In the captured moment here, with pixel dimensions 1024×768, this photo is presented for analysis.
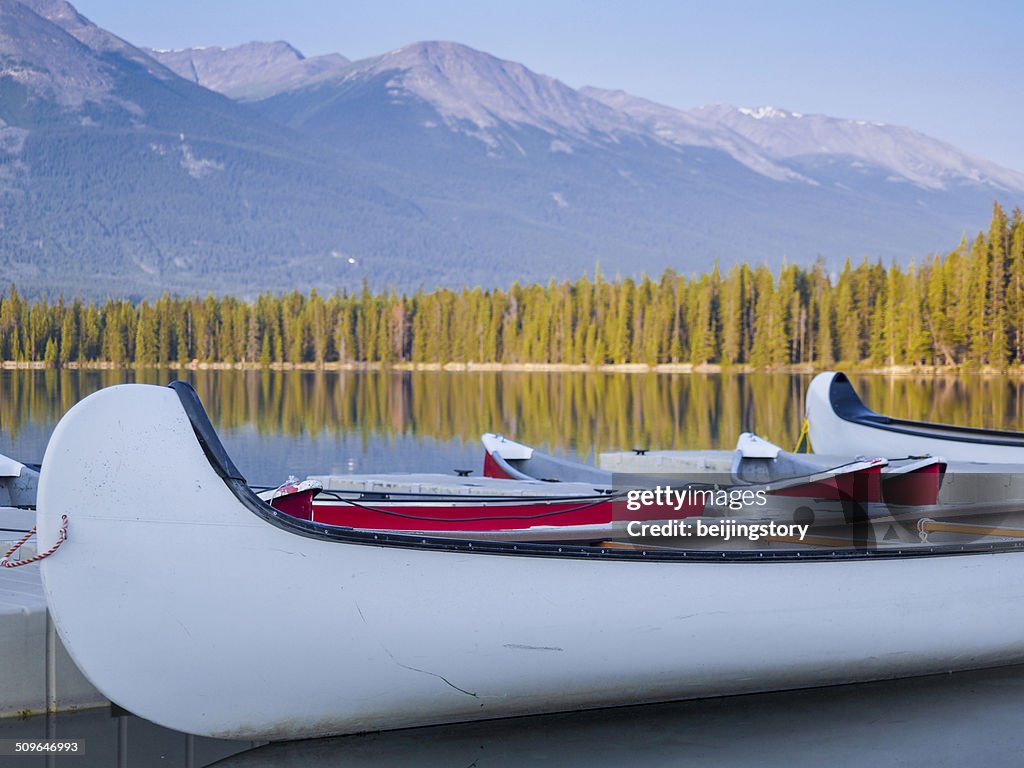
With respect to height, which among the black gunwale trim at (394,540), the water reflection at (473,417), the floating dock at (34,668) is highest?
the black gunwale trim at (394,540)

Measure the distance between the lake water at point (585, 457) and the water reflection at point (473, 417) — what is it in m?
0.11

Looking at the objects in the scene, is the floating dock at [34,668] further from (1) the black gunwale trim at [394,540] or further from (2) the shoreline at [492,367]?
(2) the shoreline at [492,367]

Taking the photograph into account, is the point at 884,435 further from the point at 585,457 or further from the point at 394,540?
the point at 585,457

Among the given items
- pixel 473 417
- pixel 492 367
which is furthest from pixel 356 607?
pixel 492 367

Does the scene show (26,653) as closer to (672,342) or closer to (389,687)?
(389,687)

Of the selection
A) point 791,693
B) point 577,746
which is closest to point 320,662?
point 577,746

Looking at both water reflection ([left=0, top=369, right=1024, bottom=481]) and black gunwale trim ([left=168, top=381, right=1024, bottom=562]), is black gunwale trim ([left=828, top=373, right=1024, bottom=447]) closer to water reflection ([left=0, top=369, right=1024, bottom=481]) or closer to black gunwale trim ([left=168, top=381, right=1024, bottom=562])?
black gunwale trim ([left=168, top=381, right=1024, bottom=562])

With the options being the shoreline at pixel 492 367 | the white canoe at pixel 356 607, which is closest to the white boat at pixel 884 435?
the white canoe at pixel 356 607

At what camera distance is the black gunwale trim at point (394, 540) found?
725 cm

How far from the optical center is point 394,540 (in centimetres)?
741

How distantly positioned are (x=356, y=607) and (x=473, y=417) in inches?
1696

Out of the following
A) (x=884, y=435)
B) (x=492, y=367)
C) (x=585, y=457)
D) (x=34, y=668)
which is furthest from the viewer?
(x=492, y=367)

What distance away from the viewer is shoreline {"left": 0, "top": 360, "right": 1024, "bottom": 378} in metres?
109

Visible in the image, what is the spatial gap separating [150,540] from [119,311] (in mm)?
143694
